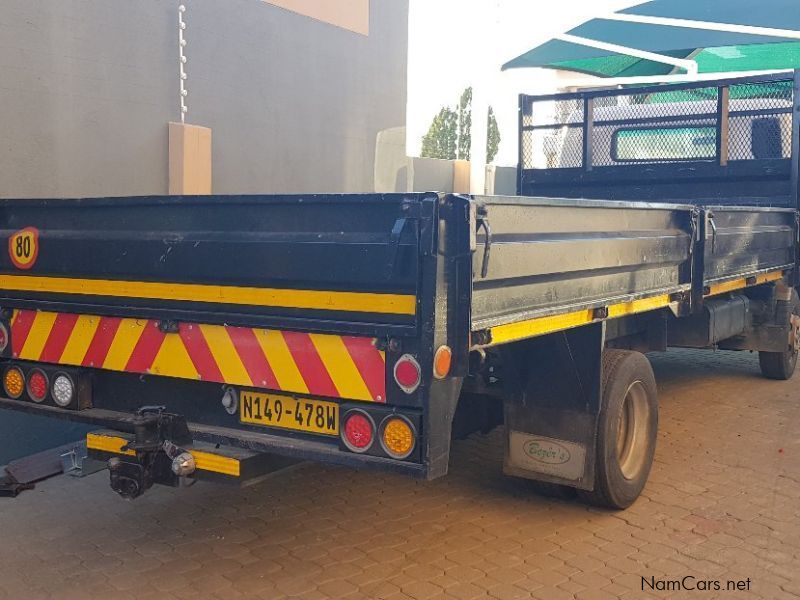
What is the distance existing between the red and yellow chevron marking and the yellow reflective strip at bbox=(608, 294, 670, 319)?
144 centimetres

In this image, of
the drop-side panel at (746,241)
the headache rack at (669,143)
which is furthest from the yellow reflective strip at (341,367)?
the headache rack at (669,143)

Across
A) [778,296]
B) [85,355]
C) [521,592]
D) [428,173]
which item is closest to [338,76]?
[428,173]

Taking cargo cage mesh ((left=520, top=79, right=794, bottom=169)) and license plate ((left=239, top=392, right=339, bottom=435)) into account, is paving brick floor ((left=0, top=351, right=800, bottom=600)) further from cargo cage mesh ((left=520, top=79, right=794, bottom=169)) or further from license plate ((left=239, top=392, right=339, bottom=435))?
cargo cage mesh ((left=520, top=79, right=794, bottom=169))

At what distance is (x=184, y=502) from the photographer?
4777mm

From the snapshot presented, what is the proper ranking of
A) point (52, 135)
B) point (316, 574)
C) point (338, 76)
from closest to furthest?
point (316, 574)
point (52, 135)
point (338, 76)

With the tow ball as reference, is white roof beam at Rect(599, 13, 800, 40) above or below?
above

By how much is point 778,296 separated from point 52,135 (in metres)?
5.65

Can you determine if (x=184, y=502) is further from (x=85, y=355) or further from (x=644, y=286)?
(x=644, y=286)

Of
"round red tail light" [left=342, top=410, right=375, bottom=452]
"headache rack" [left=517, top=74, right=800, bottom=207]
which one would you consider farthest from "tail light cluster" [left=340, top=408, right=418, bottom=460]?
"headache rack" [left=517, top=74, right=800, bottom=207]

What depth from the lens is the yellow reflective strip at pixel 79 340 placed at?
388 cm

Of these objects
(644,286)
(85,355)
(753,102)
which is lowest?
(85,355)

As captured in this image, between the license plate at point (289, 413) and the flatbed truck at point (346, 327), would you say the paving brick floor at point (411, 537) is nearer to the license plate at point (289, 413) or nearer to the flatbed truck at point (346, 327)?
the flatbed truck at point (346, 327)

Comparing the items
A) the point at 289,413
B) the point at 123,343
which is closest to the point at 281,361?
the point at 289,413

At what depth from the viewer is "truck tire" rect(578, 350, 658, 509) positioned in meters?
4.30
